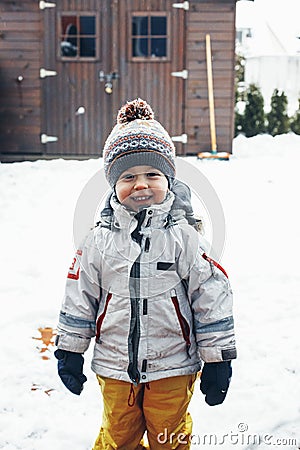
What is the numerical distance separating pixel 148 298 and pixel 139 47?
789 centimetres

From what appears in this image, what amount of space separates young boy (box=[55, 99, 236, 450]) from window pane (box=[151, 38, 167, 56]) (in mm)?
7591

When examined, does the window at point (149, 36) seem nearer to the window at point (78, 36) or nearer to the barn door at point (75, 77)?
the barn door at point (75, 77)

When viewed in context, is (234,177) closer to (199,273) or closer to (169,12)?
(169,12)

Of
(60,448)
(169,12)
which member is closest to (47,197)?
(169,12)

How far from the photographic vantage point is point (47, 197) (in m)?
6.83

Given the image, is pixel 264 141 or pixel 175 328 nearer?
pixel 175 328

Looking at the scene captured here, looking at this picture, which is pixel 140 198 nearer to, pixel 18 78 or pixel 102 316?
pixel 102 316

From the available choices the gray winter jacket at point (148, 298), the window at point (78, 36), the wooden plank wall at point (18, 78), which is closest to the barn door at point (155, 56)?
the window at point (78, 36)

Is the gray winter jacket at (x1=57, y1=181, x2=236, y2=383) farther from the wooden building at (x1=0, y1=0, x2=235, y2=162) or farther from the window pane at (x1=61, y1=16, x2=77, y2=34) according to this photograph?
the window pane at (x1=61, y1=16, x2=77, y2=34)

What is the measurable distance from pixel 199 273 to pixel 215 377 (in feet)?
1.06

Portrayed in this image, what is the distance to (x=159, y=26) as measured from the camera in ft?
30.3

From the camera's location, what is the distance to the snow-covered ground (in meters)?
2.45

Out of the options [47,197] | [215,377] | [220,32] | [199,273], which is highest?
[220,32]

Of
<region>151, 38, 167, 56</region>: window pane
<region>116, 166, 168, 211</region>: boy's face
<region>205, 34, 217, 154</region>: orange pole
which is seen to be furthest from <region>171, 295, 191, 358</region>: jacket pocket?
<region>151, 38, 167, 56</region>: window pane
